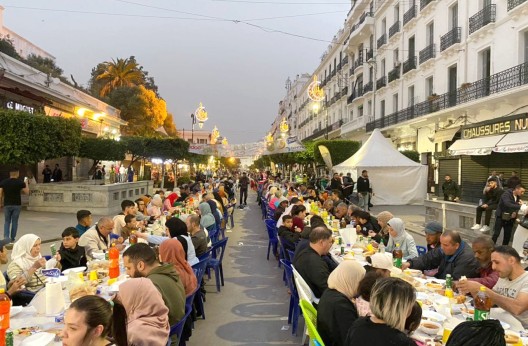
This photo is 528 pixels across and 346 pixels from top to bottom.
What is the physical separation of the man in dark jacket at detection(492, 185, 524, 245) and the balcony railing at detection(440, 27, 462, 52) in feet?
41.9

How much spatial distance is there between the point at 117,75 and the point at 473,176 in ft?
128

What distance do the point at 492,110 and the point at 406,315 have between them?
17377 mm

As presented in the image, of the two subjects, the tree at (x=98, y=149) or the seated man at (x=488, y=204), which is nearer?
the seated man at (x=488, y=204)

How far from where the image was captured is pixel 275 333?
5246 millimetres

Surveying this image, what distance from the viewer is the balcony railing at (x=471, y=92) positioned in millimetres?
15234

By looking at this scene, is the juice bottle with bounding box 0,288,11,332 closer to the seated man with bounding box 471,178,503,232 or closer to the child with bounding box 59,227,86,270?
the child with bounding box 59,227,86,270

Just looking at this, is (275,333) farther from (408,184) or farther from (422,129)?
(422,129)

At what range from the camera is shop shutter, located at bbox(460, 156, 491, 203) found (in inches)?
699

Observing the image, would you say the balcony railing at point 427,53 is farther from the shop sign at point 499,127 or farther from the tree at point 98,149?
the tree at point 98,149

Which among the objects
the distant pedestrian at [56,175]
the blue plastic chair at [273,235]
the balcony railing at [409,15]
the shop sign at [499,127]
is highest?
the balcony railing at [409,15]

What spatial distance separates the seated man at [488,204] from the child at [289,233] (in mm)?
5668

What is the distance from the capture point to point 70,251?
5445 millimetres

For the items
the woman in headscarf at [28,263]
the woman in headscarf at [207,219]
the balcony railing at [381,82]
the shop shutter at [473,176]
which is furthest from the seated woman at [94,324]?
the balcony railing at [381,82]

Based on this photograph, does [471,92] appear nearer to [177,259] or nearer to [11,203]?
[177,259]
